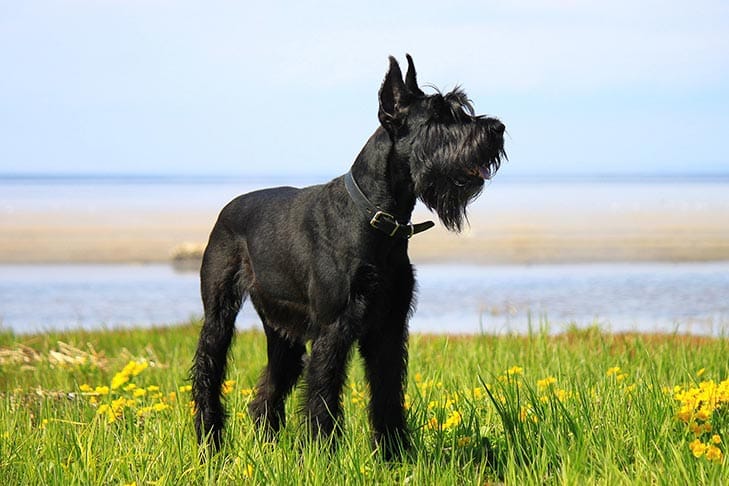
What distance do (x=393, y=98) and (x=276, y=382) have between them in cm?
224

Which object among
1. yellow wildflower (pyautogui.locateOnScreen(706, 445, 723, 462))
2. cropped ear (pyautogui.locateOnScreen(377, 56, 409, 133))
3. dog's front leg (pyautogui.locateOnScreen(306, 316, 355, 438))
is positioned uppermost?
cropped ear (pyautogui.locateOnScreen(377, 56, 409, 133))

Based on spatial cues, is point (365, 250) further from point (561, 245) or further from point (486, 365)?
point (561, 245)

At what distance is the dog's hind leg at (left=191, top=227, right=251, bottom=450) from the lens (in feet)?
21.2

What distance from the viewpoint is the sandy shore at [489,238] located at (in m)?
23.5

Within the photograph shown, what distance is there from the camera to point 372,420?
5789mm

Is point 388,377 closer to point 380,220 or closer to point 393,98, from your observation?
point 380,220

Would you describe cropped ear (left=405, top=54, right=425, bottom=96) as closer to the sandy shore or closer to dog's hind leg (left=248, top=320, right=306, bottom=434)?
dog's hind leg (left=248, top=320, right=306, bottom=434)

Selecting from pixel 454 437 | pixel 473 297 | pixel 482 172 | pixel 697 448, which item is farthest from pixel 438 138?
pixel 473 297

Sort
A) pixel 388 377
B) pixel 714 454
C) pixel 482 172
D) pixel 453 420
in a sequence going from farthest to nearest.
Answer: pixel 453 420 → pixel 388 377 → pixel 482 172 → pixel 714 454

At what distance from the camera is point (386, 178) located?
5.36 meters

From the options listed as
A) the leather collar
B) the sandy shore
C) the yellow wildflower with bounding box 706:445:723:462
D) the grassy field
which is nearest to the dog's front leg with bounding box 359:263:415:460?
the grassy field

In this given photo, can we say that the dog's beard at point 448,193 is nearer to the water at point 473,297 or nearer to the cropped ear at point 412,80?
the cropped ear at point 412,80

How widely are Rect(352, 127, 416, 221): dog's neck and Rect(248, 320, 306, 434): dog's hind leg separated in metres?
1.57

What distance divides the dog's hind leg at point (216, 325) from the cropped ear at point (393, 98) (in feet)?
5.36
